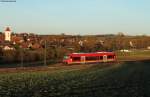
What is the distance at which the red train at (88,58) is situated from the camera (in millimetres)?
83269

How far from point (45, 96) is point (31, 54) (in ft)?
267

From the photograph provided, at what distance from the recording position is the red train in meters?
83.3

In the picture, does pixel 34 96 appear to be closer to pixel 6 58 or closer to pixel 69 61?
pixel 69 61

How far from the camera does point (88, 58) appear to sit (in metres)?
85.2

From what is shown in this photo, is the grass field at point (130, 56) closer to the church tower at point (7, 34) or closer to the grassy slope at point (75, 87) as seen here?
the church tower at point (7, 34)

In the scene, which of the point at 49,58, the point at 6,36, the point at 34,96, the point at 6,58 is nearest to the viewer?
the point at 34,96

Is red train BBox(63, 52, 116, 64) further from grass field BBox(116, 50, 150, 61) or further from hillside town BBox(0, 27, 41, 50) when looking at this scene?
hillside town BBox(0, 27, 41, 50)

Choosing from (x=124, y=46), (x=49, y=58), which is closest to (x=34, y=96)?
(x=49, y=58)

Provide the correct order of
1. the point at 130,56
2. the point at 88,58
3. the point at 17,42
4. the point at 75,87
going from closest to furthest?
1. the point at 75,87
2. the point at 88,58
3. the point at 130,56
4. the point at 17,42

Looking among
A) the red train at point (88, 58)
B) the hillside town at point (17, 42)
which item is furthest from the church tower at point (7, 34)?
the red train at point (88, 58)

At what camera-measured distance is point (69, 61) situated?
83625mm

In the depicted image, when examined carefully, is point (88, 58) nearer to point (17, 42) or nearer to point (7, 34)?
point (17, 42)

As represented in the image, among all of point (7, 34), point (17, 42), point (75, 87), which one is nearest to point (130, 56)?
point (17, 42)

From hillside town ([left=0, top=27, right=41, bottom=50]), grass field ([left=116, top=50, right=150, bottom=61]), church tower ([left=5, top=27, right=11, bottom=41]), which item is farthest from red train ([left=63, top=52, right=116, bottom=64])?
church tower ([left=5, top=27, right=11, bottom=41])
